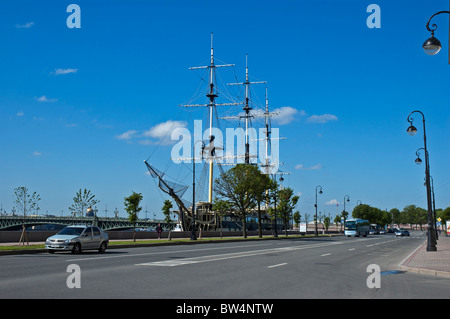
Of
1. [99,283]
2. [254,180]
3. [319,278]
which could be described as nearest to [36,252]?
[99,283]

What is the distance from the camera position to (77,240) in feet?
76.7

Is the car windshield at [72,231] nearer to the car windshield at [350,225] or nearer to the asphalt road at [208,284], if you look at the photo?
the asphalt road at [208,284]

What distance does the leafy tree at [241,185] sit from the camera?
57.1 m

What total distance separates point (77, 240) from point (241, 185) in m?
34.9

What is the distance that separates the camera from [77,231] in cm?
2420

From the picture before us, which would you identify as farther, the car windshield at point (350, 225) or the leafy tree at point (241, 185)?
the car windshield at point (350, 225)

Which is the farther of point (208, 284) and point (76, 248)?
point (76, 248)

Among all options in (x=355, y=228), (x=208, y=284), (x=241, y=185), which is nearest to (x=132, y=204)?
(x=241, y=185)

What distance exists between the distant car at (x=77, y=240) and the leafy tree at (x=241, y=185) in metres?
32.8

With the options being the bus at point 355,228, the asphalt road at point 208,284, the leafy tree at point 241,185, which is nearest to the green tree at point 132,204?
the leafy tree at point 241,185

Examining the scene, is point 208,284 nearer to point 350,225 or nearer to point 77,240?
point 77,240

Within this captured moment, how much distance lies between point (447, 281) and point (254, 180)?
145 ft
